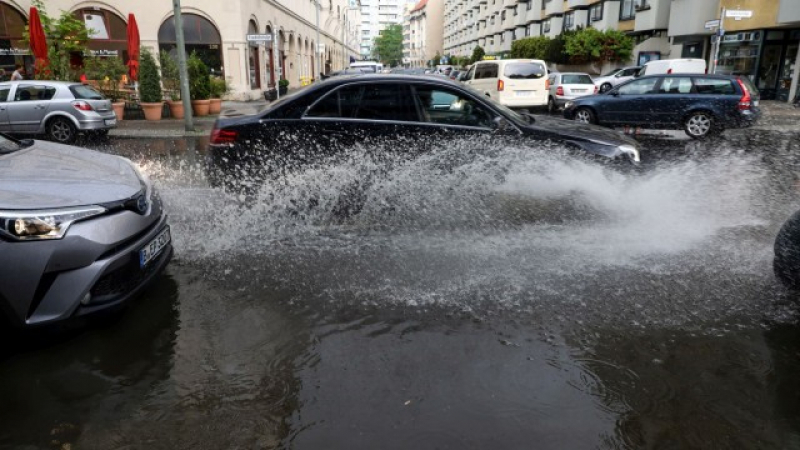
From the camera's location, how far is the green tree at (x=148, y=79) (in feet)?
59.2

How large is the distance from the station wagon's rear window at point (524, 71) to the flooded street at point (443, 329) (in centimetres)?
1431

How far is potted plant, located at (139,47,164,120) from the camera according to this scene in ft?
59.2

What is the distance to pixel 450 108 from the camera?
6145mm

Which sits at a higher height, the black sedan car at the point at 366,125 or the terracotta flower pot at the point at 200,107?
the black sedan car at the point at 366,125

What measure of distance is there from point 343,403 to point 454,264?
2.17 metres

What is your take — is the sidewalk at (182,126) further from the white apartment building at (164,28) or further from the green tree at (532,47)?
the green tree at (532,47)

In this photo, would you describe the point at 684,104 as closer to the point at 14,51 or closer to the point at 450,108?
the point at 450,108

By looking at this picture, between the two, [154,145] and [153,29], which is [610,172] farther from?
[153,29]

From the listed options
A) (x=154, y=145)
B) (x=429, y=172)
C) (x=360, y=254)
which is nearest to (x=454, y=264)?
(x=360, y=254)

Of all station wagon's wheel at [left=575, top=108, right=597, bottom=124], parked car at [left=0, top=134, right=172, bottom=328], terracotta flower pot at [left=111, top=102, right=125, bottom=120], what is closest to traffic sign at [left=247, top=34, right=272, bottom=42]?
terracotta flower pot at [left=111, top=102, right=125, bottom=120]

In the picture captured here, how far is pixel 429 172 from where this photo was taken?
240 inches

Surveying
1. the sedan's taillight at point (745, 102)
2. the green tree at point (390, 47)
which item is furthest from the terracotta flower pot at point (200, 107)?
the green tree at point (390, 47)

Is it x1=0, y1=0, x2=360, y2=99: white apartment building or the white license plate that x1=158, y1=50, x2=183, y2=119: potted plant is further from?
the white license plate

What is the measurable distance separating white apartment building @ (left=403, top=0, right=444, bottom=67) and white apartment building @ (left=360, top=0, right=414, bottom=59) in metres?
31.5
